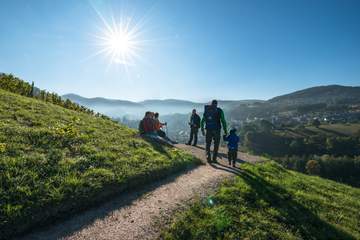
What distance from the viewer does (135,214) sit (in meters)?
7.34

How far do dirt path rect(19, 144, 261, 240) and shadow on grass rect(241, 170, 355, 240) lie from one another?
1.83 metres

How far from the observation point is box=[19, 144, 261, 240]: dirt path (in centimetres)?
624

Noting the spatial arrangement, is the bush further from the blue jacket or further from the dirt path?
the dirt path

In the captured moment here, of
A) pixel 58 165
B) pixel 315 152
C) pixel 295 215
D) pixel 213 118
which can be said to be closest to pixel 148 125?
pixel 213 118

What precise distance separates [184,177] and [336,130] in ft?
466

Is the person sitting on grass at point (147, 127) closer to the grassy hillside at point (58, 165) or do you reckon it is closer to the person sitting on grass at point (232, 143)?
the grassy hillside at point (58, 165)

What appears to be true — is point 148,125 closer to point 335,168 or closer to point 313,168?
point 313,168

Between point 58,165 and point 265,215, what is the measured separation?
21.3 feet

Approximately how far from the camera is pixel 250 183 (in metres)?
10.9

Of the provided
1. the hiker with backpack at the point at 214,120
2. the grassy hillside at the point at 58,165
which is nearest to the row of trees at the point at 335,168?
the hiker with backpack at the point at 214,120

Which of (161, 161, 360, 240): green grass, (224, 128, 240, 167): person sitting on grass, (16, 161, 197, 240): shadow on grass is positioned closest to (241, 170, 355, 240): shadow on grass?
(161, 161, 360, 240): green grass

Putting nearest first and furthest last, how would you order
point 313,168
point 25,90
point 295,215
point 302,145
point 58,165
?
point 295,215 → point 58,165 → point 25,90 → point 313,168 → point 302,145

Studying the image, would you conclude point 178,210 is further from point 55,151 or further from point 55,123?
point 55,123

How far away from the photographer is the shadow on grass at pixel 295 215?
7.62m
